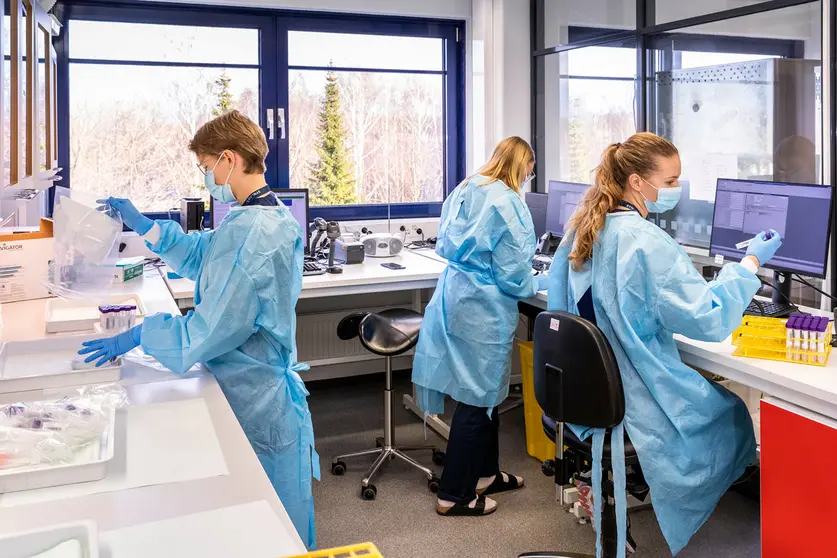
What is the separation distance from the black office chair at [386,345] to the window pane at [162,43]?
194 cm

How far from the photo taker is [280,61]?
4.35 meters

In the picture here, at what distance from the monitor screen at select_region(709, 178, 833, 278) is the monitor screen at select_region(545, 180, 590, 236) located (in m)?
0.96

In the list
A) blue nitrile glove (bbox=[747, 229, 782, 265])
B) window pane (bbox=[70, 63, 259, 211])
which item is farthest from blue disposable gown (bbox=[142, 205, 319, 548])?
window pane (bbox=[70, 63, 259, 211])

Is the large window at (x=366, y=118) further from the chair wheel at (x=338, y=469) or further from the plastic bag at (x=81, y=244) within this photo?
the plastic bag at (x=81, y=244)

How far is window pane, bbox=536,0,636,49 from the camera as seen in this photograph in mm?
3807

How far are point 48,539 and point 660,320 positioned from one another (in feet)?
5.01

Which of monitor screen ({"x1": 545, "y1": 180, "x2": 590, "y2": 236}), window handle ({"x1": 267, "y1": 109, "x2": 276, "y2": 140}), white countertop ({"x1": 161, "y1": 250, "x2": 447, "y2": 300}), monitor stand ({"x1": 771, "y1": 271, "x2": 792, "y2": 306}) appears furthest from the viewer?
window handle ({"x1": 267, "y1": 109, "x2": 276, "y2": 140})

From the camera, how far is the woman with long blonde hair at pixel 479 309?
2.80m

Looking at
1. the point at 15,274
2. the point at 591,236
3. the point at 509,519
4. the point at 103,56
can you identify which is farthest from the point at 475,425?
the point at 103,56

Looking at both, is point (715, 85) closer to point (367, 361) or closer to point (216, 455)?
point (367, 361)

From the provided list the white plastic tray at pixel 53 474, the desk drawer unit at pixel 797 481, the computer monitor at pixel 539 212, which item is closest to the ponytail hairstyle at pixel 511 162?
the computer monitor at pixel 539 212

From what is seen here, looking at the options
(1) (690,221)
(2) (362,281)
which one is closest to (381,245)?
(2) (362,281)

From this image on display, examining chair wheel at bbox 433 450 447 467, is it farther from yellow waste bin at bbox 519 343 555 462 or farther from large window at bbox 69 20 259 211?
large window at bbox 69 20 259 211

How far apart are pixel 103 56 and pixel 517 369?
2805mm
